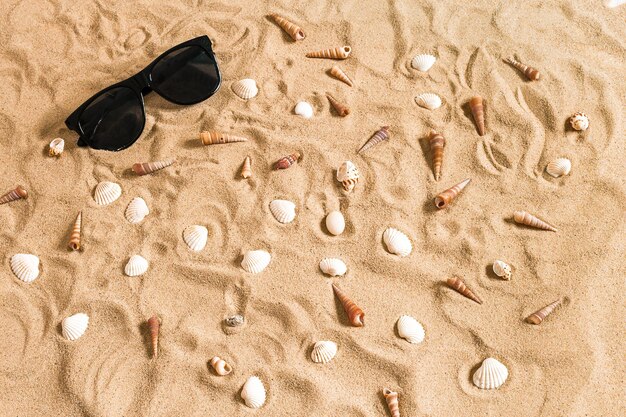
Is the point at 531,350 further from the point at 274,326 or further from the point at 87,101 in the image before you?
the point at 87,101

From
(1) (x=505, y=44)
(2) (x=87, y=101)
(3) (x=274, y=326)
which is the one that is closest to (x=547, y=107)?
(1) (x=505, y=44)

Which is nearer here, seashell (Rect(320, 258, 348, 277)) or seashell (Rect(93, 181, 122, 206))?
seashell (Rect(320, 258, 348, 277))

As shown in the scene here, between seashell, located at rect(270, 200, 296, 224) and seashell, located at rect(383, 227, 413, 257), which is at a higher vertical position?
seashell, located at rect(383, 227, 413, 257)

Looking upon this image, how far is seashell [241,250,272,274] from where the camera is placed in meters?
2.67

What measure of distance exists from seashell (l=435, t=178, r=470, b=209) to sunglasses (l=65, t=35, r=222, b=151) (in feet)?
5.00

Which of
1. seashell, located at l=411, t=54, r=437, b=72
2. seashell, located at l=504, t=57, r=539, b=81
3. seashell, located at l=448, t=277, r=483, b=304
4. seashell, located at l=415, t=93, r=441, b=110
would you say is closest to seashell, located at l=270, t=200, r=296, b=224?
seashell, located at l=448, t=277, r=483, b=304

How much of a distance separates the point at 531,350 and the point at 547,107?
1439 mm

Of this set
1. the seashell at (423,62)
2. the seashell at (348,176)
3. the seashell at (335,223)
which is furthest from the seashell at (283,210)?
the seashell at (423,62)

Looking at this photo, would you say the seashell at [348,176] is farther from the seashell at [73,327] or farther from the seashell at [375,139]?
the seashell at [73,327]

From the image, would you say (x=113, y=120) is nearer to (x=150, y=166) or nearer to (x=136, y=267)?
(x=150, y=166)

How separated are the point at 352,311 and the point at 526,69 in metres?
1.85

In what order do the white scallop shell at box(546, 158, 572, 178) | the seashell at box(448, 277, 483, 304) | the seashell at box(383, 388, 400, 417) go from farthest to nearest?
the white scallop shell at box(546, 158, 572, 178) < the seashell at box(448, 277, 483, 304) < the seashell at box(383, 388, 400, 417)

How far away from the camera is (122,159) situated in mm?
3084

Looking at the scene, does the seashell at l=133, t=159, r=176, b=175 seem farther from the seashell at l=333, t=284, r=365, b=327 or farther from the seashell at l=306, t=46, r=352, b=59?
the seashell at l=333, t=284, r=365, b=327
